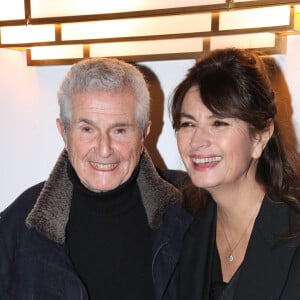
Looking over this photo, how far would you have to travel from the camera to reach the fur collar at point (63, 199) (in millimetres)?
1629

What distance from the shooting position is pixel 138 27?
183 centimetres

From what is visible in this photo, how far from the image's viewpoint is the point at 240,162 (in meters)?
1.45

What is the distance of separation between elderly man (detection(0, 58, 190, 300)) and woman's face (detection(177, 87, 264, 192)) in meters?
0.19

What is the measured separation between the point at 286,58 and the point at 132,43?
47cm

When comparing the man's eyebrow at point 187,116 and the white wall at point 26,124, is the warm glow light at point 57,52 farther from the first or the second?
the man's eyebrow at point 187,116

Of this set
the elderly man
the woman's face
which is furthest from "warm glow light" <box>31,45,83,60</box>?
the woman's face

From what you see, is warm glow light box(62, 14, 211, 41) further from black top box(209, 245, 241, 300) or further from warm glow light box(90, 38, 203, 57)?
black top box(209, 245, 241, 300)

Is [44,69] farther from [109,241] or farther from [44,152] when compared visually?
[109,241]

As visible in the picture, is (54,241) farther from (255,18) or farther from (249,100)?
(255,18)

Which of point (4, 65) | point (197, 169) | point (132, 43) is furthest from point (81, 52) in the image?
point (197, 169)

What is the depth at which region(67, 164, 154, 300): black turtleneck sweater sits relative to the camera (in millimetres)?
1646

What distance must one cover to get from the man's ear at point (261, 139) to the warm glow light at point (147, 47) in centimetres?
44

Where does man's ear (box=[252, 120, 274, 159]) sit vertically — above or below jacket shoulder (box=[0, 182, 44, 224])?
above

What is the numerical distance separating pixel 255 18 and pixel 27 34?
0.75 metres
